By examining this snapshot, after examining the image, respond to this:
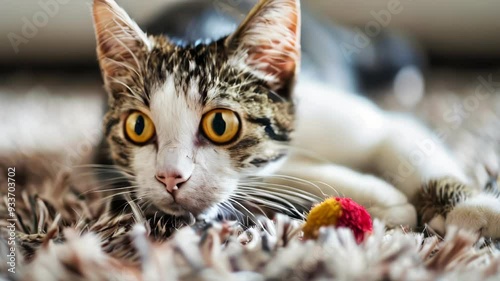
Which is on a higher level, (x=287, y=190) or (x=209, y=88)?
(x=209, y=88)

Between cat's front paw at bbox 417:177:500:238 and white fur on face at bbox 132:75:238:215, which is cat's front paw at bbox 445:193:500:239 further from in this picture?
white fur on face at bbox 132:75:238:215

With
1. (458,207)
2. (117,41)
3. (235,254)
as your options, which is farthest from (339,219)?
(117,41)

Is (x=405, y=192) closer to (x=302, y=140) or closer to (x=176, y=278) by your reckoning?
(x=302, y=140)

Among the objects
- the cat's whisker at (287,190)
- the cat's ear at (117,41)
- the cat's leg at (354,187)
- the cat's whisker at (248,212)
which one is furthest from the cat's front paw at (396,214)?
the cat's ear at (117,41)

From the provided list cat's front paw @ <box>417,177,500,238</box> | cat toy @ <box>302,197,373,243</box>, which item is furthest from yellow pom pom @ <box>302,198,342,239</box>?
cat's front paw @ <box>417,177,500,238</box>

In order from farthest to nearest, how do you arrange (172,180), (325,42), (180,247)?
(325,42), (172,180), (180,247)

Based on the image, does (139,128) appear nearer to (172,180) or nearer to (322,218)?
(172,180)

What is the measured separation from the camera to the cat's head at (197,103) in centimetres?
80

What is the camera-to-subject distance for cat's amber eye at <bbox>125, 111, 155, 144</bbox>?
85cm

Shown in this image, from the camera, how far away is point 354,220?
679 mm

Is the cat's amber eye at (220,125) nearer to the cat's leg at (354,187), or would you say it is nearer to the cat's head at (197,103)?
the cat's head at (197,103)

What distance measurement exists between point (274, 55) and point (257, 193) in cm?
24

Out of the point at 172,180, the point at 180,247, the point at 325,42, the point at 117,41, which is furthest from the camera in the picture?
the point at 325,42

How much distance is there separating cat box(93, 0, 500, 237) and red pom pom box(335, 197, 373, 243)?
0.50ft
